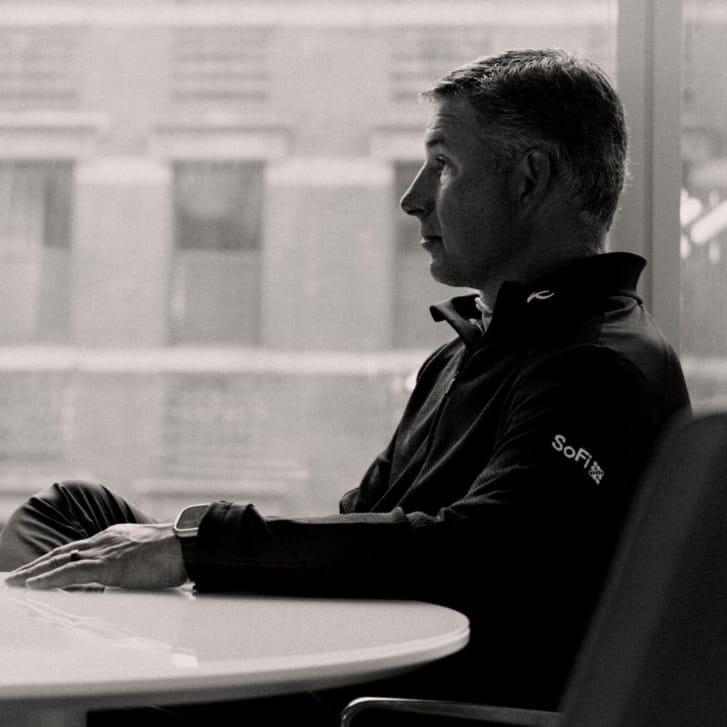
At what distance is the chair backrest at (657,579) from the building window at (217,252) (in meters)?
1.98

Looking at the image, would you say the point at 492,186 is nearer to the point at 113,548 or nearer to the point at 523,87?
the point at 523,87

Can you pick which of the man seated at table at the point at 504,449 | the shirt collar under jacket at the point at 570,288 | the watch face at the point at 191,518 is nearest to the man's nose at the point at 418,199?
the man seated at table at the point at 504,449

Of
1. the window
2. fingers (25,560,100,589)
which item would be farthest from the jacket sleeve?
the window

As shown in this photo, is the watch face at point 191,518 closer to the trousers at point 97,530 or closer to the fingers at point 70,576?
the fingers at point 70,576

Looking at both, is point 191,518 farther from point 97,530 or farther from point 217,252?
point 217,252

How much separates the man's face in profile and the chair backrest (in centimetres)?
131

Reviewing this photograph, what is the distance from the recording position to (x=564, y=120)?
192 cm

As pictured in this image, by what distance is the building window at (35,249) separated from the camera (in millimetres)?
2611

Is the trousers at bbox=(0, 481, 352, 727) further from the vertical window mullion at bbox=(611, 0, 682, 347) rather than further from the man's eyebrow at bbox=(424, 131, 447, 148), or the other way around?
the vertical window mullion at bbox=(611, 0, 682, 347)

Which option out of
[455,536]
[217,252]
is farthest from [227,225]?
[455,536]

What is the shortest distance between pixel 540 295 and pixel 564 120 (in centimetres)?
36

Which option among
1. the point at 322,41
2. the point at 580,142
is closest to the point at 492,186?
the point at 580,142

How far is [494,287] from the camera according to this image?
2006mm

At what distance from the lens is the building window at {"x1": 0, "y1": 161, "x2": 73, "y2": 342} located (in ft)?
8.57
